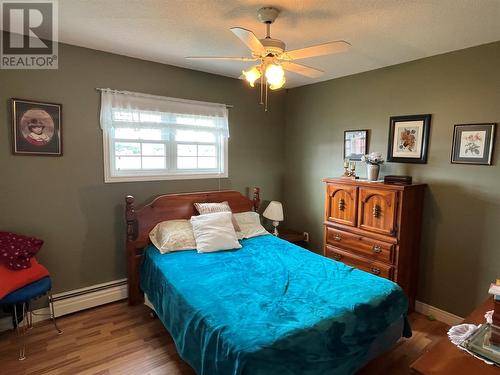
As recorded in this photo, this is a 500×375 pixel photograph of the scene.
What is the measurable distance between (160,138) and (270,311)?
231cm

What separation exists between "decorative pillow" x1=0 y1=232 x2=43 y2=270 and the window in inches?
33.9

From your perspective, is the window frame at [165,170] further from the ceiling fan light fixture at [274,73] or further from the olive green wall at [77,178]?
the ceiling fan light fixture at [274,73]

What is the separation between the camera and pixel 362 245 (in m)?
3.00

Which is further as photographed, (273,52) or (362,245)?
(362,245)

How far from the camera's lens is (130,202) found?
2891 millimetres

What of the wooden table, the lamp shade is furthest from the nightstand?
the wooden table

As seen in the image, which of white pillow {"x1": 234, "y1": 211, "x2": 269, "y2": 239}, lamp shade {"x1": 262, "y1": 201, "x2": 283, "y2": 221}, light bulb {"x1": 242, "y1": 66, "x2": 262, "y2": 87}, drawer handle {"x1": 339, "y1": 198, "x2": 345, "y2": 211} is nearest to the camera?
light bulb {"x1": 242, "y1": 66, "x2": 262, "y2": 87}

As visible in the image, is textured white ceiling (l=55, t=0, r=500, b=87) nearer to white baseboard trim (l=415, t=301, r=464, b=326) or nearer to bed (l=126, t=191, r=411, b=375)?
bed (l=126, t=191, r=411, b=375)

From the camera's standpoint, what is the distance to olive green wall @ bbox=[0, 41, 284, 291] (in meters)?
2.51

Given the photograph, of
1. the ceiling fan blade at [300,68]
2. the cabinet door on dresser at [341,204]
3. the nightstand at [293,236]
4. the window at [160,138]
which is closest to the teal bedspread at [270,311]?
the cabinet door on dresser at [341,204]

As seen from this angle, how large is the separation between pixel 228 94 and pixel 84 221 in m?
2.25

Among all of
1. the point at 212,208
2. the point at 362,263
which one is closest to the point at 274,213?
→ the point at 212,208

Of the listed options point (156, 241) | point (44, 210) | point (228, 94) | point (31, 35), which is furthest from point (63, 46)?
point (156, 241)

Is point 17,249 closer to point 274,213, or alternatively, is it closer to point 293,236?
point 274,213
